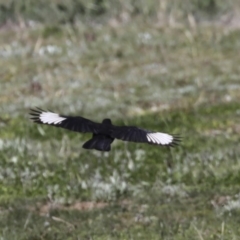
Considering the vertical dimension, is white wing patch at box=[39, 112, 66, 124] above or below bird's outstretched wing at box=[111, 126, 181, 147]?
above

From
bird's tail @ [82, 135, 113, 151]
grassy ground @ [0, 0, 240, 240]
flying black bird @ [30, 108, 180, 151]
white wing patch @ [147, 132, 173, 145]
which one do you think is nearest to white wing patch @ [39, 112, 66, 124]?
flying black bird @ [30, 108, 180, 151]

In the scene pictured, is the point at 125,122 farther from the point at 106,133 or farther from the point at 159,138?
the point at 106,133

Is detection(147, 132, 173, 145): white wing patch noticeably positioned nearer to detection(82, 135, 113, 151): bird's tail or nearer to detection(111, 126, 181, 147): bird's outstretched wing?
detection(111, 126, 181, 147): bird's outstretched wing

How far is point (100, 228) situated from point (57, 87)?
606 inches

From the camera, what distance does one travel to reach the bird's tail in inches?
399

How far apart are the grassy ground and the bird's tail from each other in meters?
2.64

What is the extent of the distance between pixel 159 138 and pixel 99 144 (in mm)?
1311

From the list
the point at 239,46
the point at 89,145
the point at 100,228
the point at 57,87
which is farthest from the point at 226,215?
the point at 239,46

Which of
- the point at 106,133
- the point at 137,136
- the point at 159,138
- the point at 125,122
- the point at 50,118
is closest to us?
the point at 106,133

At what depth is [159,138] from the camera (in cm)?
1128

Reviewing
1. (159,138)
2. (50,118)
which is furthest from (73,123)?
(159,138)

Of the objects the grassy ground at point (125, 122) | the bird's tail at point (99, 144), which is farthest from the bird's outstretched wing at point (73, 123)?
the grassy ground at point (125, 122)

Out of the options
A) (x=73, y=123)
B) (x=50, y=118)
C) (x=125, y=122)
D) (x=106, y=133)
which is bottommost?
(x=106, y=133)

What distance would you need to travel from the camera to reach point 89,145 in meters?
10.2
